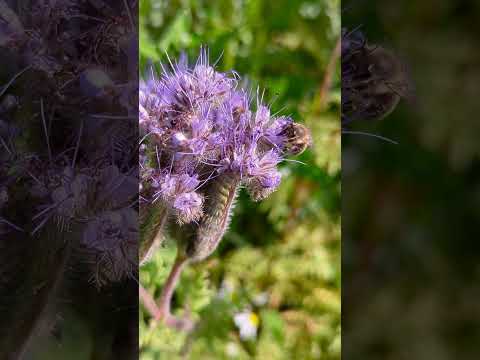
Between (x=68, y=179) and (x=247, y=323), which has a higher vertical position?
(x=68, y=179)

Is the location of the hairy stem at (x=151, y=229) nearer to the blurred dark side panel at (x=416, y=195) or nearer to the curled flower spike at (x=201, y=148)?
the curled flower spike at (x=201, y=148)

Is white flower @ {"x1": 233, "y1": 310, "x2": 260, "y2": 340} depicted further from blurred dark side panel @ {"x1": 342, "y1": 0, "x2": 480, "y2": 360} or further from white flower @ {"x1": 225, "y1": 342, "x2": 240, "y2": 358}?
blurred dark side panel @ {"x1": 342, "y1": 0, "x2": 480, "y2": 360}

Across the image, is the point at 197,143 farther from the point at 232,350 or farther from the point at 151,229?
the point at 232,350

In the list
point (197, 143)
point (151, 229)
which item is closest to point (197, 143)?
point (197, 143)

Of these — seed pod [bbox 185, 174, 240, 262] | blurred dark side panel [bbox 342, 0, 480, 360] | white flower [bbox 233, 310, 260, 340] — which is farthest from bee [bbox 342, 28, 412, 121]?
white flower [bbox 233, 310, 260, 340]

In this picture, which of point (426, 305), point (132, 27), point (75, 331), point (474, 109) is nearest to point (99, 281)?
point (75, 331)

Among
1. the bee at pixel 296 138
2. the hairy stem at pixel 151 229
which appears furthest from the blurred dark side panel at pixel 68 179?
the bee at pixel 296 138
